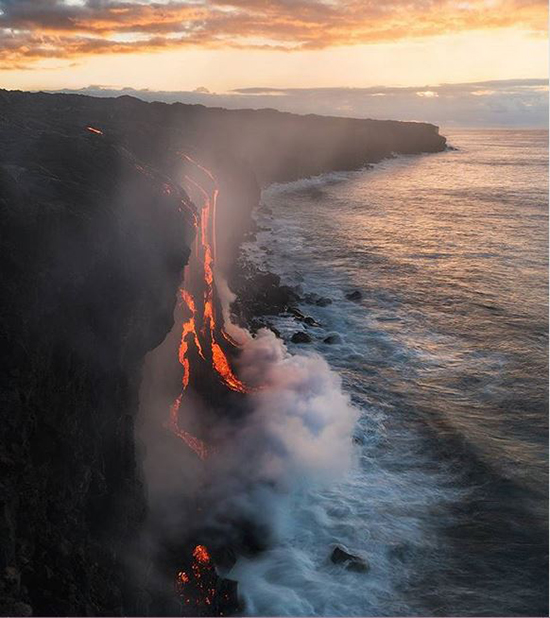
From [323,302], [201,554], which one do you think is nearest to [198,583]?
[201,554]

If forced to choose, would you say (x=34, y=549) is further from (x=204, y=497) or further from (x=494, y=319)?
(x=494, y=319)

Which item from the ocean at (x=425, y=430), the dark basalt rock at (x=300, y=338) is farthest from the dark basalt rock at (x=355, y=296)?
the dark basalt rock at (x=300, y=338)

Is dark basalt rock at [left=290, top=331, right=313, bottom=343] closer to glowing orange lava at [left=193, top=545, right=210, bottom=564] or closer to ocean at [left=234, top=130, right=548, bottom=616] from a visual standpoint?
ocean at [left=234, top=130, right=548, bottom=616]

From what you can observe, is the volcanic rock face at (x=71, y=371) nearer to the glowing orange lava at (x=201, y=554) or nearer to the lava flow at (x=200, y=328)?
the glowing orange lava at (x=201, y=554)

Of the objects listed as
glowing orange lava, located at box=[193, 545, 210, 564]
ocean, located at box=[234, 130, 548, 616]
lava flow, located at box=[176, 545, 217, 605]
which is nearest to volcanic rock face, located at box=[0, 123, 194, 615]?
lava flow, located at box=[176, 545, 217, 605]

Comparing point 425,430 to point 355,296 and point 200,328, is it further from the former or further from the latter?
point 355,296

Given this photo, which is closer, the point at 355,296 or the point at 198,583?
the point at 198,583

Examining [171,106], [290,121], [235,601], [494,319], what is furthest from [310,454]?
[290,121]
